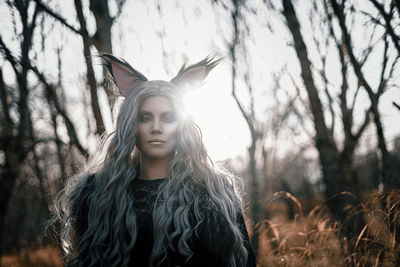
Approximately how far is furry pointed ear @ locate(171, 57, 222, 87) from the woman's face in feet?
0.69

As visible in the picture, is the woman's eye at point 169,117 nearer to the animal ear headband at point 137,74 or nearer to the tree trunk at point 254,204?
the animal ear headband at point 137,74

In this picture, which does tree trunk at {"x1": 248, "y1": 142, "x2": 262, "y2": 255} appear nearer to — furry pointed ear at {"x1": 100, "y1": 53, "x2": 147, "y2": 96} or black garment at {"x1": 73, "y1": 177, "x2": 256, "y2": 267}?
black garment at {"x1": 73, "y1": 177, "x2": 256, "y2": 267}

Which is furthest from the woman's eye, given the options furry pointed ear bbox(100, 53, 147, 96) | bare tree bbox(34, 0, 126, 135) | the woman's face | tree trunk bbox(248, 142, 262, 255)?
tree trunk bbox(248, 142, 262, 255)

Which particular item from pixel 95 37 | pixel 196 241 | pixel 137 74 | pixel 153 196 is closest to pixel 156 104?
pixel 137 74

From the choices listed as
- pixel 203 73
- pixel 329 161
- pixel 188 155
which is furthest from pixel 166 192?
pixel 329 161

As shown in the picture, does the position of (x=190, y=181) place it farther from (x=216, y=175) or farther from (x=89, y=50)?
(x=89, y=50)

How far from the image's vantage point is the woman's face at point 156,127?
4.99 feet

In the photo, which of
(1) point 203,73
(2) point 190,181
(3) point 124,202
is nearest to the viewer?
(3) point 124,202

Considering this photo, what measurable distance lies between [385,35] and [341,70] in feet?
2.26

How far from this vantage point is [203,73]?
67.6 inches

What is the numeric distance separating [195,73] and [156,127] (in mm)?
459

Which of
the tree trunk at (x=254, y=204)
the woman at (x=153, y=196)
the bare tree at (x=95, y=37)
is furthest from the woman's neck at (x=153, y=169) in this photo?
the tree trunk at (x=254, y=204)

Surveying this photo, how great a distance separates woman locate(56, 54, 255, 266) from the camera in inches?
53.1

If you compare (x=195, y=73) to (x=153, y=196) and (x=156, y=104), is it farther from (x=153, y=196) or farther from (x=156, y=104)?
(x=153, y=196)
